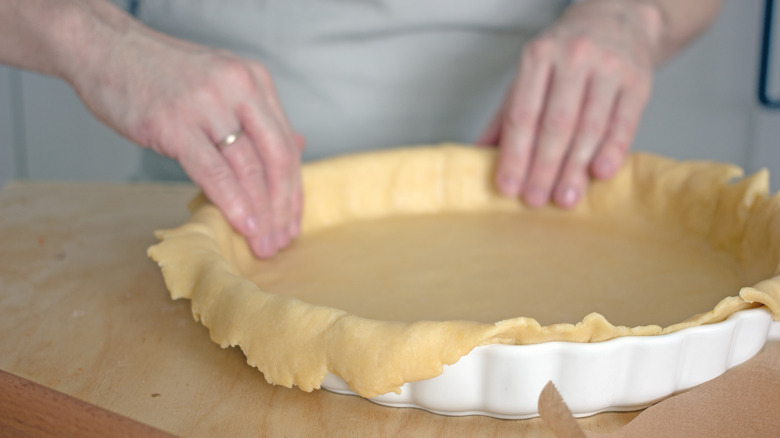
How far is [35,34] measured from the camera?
3.17 ft

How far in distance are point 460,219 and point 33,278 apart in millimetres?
731

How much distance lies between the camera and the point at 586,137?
1.14m

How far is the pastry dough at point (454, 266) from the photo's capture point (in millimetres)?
636

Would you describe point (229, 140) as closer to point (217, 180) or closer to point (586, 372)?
point (217, 180)

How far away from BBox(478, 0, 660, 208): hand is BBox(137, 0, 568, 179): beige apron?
0.28 m

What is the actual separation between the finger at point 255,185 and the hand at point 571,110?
1.46ft

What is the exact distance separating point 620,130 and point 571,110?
0.10 m

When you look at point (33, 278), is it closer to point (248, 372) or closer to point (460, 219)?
point (248, 372)

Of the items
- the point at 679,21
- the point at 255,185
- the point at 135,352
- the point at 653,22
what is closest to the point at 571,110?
the point at 653,22

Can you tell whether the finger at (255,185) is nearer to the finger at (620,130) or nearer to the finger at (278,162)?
the finger at (278,162)

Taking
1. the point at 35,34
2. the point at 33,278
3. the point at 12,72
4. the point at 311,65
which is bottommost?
the point at 12,72

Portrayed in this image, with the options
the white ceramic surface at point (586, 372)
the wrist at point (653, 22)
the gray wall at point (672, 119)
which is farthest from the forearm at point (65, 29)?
the gray wall at point (672, 119)

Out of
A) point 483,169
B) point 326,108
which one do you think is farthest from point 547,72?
point 326,108

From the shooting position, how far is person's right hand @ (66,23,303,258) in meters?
0.93
